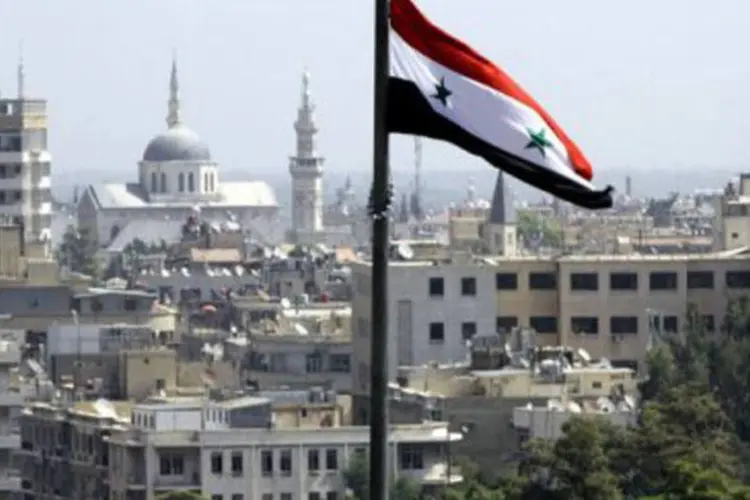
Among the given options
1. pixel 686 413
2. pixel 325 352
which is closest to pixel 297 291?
pixel 325 352

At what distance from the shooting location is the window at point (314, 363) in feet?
283

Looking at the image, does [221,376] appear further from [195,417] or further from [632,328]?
[195,417]

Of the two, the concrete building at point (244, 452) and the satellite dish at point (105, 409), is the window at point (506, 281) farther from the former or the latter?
the concrete building at point (244, 452)

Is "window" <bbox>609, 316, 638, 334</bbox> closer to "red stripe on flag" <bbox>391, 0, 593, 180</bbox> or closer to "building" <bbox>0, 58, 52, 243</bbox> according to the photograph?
"building" <bbox>0, 58, 52, 243</bbox>

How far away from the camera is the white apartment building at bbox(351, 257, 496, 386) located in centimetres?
8138

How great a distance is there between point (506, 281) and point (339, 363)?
3745mm

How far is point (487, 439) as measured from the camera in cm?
6831

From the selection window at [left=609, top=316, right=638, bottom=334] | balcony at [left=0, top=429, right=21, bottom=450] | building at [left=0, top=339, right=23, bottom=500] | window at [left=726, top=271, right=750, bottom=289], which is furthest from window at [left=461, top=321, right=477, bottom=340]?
balcony at [left=0, top=429, right=21, bottom=450]

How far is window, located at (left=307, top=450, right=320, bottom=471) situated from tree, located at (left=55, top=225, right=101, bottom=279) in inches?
2755

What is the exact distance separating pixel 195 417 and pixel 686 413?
299 inches

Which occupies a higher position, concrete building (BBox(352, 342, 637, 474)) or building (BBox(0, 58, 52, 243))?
Result: building (BBox(0, 58, 52, 243))

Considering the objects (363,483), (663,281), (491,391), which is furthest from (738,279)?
(363,483)

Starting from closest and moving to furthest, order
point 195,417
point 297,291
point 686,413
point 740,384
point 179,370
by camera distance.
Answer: point 686,413
point 195,417
point 740,384
point 179,370
point 297,291

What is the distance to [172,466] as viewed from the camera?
6475 centimetres
